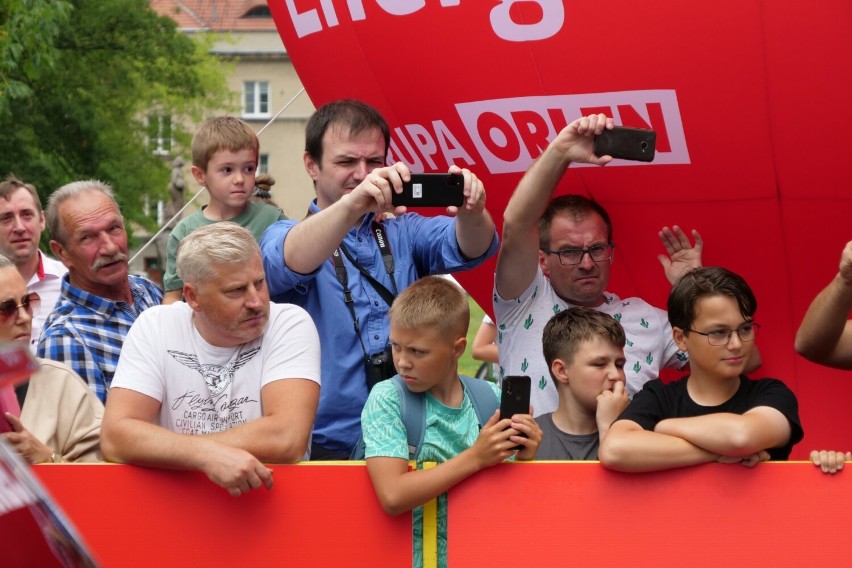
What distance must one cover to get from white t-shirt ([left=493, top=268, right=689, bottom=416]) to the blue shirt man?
0.30 meters

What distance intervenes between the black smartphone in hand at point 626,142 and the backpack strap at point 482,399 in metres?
0.96

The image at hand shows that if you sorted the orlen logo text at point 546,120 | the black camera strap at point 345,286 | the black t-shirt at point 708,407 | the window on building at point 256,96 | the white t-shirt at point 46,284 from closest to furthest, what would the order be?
the black t-shirt at point 708,407 → the black camera strap at point 345,286 → the orlen logo text at point 546,120 → the white t-shirt at point 46,284 → the window on building at point 256,96

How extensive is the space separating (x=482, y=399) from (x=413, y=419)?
0.31 metres

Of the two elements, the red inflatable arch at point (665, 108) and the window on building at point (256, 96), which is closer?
the red inflatable arch at point (665, 108)

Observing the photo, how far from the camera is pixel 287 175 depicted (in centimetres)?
4878

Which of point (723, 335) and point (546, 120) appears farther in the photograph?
point (546, 120)

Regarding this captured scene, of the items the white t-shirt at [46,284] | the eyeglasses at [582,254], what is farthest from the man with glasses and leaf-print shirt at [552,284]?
the white t-shirt at [46,284]

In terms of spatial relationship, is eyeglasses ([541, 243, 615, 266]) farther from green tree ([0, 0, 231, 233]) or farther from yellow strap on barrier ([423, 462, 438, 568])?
green tree ([0, 0, 231, 233])

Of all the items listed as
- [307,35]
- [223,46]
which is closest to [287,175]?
[223,46]

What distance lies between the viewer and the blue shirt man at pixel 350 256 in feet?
16.2

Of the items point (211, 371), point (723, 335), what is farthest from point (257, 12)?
point (723, 335)

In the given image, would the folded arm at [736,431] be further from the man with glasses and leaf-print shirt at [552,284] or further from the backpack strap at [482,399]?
the man with glasses and leaf-print shirt at [552,284]

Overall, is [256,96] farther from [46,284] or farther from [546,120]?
[546,120]

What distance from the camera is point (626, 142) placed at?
16.0ft
